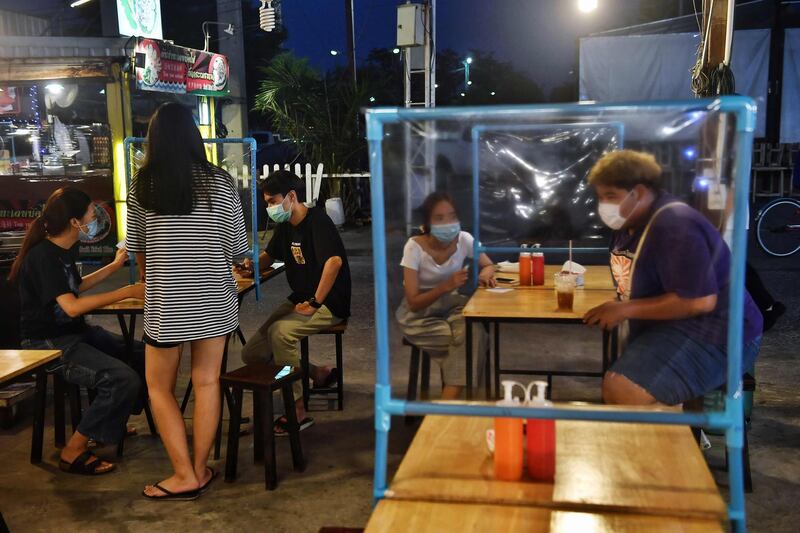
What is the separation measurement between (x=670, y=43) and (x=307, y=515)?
9.91 meters

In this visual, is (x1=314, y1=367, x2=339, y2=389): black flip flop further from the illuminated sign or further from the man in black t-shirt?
the illuminated sign

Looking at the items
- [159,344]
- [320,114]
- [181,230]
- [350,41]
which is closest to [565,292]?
[181,230]

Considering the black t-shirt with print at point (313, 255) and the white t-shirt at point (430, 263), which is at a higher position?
the white t-shirt at point (430, 263)

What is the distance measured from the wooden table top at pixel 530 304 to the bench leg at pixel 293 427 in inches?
42.0

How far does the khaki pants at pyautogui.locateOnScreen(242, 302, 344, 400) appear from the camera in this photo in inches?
172

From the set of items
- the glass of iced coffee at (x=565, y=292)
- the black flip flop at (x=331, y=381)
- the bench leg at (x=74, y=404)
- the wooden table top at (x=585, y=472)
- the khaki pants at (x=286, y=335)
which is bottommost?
the black flip flop at (x=331, y=381)

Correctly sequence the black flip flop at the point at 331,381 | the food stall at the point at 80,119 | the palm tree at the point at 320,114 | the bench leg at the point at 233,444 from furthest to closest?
the palm tree at the point at 320,114, the food stall at the point at 80,119, the black flip flop at the point at 331,381, the bench leg at the point at 233,444

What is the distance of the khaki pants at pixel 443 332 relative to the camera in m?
1.99

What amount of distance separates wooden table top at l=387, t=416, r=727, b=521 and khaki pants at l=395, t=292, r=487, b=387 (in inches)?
7.4

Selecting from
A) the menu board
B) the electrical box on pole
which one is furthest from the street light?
the electrical box on pole

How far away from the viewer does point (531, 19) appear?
6825cm

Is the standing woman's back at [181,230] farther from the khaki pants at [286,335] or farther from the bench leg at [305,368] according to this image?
the bench leg at [305,368]

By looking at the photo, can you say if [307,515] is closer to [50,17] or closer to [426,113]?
[426,113]

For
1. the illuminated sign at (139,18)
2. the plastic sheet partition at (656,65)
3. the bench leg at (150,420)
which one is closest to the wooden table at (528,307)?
the bench leg at (150,420)
